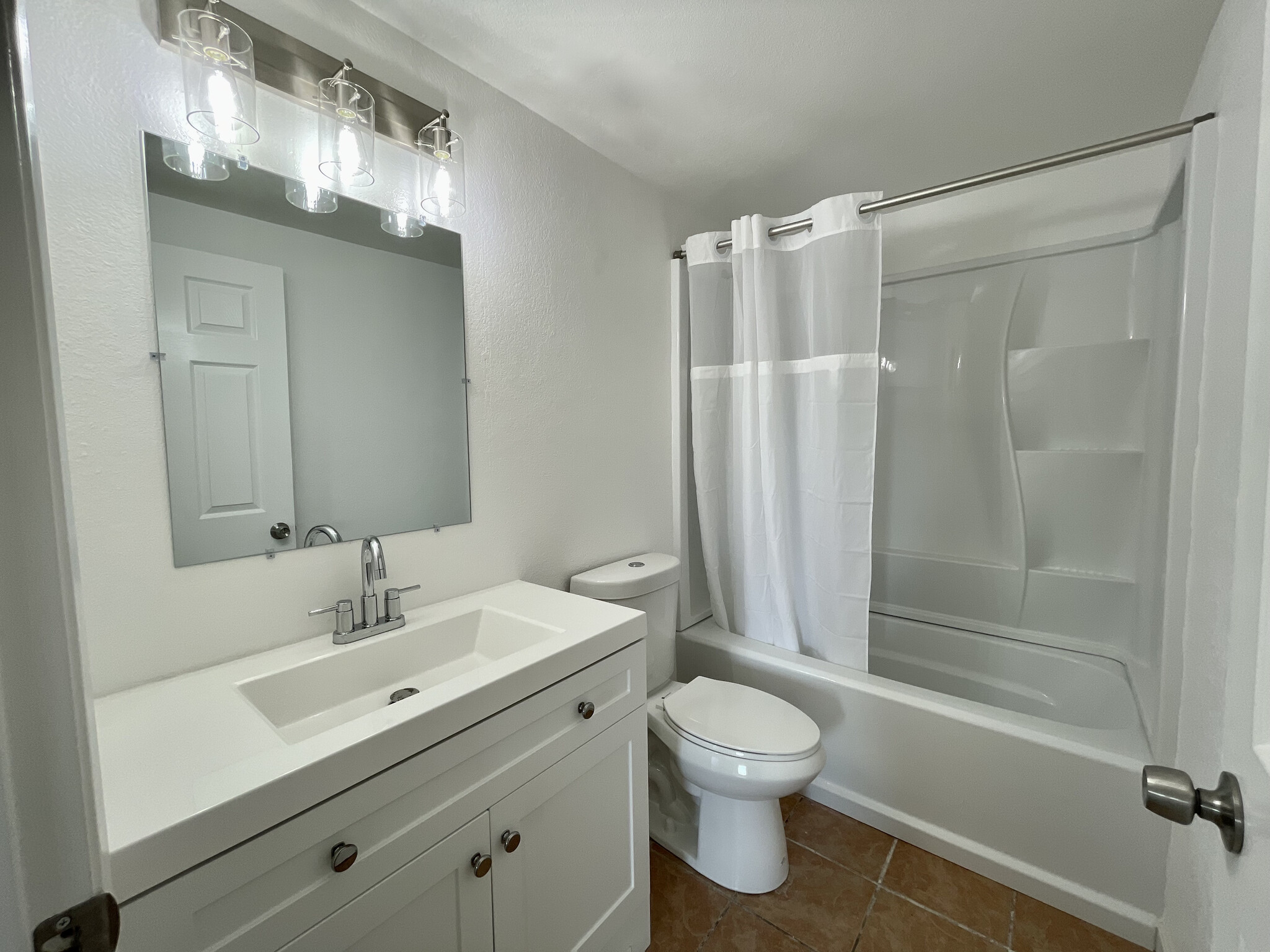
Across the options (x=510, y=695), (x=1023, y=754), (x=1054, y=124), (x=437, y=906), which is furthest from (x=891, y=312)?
(x=437, y=906)

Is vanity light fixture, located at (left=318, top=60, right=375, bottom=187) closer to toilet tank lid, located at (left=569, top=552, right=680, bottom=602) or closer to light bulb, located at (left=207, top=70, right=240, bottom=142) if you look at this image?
light bulb, located at (left=207, top=70, right=240, bottom=142)

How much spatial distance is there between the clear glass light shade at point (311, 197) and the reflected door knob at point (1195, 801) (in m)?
1.58

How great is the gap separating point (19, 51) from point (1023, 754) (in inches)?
80.3

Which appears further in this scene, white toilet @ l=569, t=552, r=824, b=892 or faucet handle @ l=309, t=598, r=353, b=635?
white toilet @ l=569, t=552, r=824, b=892

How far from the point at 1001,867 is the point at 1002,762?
0.31m

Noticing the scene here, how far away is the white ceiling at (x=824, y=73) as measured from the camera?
4.01 feet

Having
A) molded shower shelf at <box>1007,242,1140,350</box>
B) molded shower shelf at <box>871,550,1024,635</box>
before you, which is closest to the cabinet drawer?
molded shower shelf at <box>871,550,1024,635</box>

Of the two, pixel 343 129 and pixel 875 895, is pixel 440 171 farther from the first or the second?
pixel 875 895

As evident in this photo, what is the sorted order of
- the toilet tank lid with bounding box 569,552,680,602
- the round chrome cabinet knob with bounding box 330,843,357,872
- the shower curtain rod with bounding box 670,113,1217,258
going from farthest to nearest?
the toilet tank lid with bounding box 569,552,680,602
the shower curtain rod with bounding box 670,113,1217,258
the round chrome cabinet knob with bounding box 330,843,357,872

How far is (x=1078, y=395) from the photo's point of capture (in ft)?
6.50

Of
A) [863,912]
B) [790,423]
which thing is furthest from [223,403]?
[863,912]

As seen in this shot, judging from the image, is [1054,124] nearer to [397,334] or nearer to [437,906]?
[397,334]

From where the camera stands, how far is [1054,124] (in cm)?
169

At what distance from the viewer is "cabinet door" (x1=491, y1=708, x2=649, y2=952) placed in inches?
38.1
